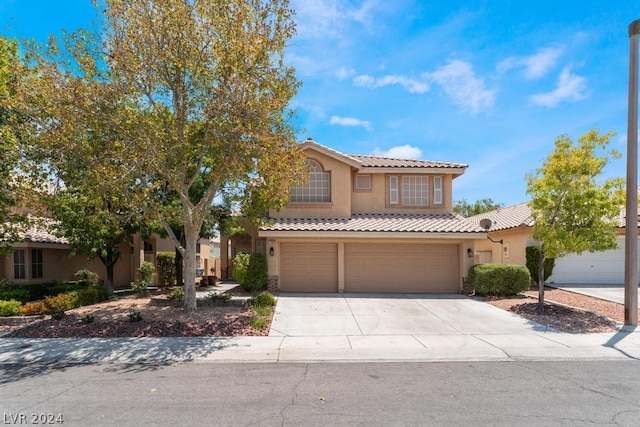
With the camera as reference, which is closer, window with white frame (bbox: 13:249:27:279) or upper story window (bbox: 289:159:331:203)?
window with white frame (bbox: 13:249:27:279)

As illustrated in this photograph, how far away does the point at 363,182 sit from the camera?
64.3 ft

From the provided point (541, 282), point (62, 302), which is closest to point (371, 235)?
point (541, 282)

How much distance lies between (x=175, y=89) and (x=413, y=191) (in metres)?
12.3

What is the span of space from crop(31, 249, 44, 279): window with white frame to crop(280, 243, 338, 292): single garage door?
1198cm

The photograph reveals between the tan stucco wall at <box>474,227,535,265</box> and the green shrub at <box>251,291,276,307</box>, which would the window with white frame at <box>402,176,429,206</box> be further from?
the green shrub at <box>251,291,276,307</box>

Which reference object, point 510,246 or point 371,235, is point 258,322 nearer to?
point 371,235

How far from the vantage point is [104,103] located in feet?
34.9

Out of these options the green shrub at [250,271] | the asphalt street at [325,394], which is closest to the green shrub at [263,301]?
the green shrub at [250,271]

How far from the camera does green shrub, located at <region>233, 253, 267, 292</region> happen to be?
657 inches

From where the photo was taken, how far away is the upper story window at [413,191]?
19.6m

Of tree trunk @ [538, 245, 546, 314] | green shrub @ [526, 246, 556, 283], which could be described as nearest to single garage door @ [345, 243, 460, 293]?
green shrub @ [526, 246, 556, 283]

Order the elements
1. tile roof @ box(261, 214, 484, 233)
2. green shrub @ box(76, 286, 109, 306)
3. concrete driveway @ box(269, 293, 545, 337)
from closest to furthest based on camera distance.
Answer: concrete driveway @ box(269, 293, 545, 337) < green shrub @ box(76, 286, 109, 306) < tile roof @ box(261, 214, 484, 233)

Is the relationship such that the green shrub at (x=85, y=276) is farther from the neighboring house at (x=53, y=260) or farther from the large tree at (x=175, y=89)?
the large tree at (x=175, y=89)

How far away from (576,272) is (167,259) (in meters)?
21.1
